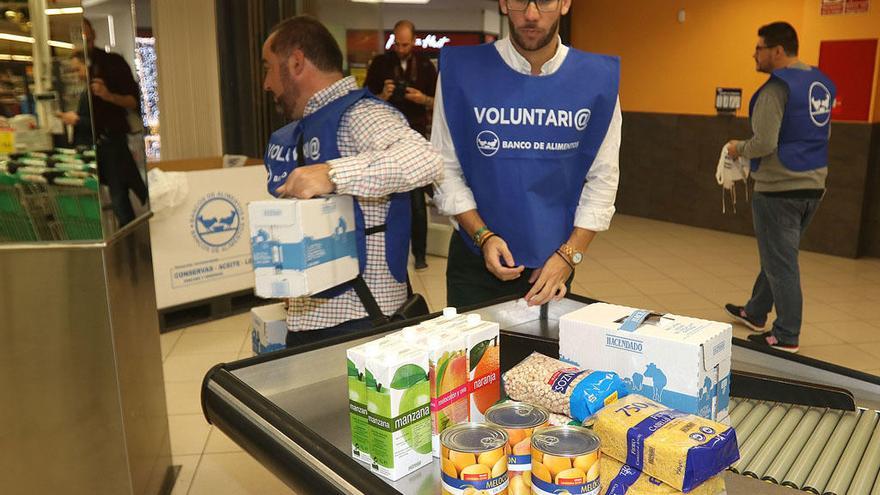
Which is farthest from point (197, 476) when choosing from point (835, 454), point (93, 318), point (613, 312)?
point (835, 454)

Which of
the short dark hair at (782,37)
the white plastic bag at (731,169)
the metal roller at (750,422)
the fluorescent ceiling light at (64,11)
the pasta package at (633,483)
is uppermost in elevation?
the short dark hair at (782,37)

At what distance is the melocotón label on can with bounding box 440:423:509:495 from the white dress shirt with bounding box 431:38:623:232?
3.79ft

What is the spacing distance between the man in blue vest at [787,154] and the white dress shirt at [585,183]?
2454mm

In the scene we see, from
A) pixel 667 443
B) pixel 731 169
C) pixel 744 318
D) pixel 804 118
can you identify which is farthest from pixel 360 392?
pixel 744 318

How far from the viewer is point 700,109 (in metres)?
7.81

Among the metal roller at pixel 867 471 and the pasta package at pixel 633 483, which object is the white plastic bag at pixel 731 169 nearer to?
the metal roller at pixel 867 471

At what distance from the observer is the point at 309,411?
49.3 inches

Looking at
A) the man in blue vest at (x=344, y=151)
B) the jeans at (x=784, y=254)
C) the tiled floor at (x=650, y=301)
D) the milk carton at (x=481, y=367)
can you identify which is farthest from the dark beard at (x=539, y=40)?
the jeans at (x=784, y=254)

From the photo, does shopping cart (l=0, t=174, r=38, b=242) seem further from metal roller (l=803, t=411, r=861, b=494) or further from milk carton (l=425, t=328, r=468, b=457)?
metal roller (l=803, t=411, r=861, b=494)

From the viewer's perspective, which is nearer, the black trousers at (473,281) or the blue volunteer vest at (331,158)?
the blue volunteer vest at (331,158)

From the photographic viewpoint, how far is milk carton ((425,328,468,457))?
1.03 m

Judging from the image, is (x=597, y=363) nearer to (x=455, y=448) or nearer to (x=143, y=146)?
(x=455, y=448)

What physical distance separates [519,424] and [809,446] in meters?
0.56

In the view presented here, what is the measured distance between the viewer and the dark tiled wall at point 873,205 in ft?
20.3
